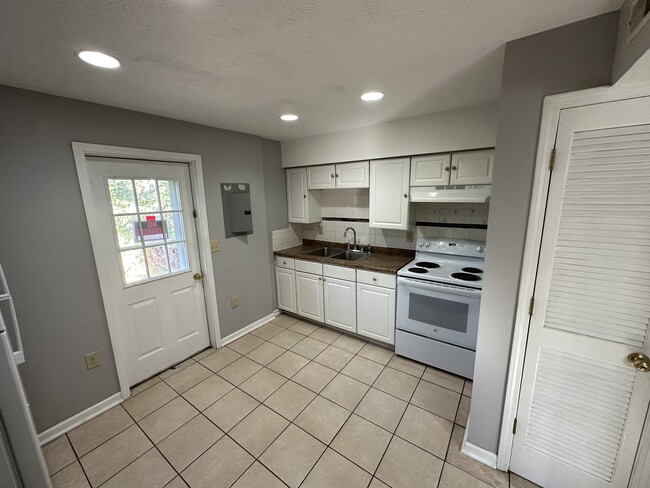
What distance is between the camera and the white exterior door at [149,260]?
2023mm

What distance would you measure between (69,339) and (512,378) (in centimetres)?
284

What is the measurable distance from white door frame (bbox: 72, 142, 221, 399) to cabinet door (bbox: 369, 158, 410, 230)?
171 centimetres

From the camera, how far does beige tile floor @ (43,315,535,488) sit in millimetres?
1521

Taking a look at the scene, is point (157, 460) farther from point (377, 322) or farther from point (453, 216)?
point (453, 216)

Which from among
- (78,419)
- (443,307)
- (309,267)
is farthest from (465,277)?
(78,419)

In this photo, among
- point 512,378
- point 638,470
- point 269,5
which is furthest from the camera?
point 512,378

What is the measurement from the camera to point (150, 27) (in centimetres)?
103

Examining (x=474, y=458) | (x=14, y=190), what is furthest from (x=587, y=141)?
(x=14, y=190)

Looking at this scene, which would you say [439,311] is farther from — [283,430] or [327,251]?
[327,251]

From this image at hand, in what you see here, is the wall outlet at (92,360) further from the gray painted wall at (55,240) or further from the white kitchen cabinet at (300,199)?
the white kitchen cabinet at (300,199)

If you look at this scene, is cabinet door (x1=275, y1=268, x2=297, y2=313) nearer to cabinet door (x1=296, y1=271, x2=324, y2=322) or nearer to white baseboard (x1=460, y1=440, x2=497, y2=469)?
cabinet door (x1=296, y1=271, x2=324, y2=322)

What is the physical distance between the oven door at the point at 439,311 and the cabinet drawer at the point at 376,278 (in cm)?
8

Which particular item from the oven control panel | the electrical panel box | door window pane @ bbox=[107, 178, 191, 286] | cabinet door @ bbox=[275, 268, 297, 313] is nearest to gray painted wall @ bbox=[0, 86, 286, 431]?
door window pane @ bbox=[107, 178, 191, 286]

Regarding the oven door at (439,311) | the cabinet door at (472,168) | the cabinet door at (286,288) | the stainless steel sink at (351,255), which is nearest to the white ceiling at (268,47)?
the cabinet door at (472,168)
